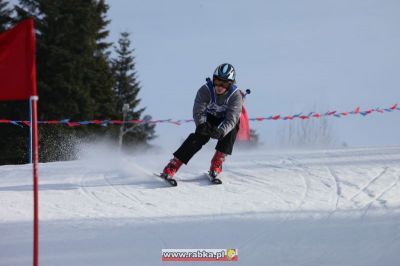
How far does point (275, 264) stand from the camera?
4715 millimetres

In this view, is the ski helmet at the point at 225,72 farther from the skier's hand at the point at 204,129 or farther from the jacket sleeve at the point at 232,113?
the skier's hand at the point at 204,129

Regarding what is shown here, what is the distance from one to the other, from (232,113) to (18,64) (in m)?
3.87

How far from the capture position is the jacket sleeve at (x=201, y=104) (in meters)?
7.87

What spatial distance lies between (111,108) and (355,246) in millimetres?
31424

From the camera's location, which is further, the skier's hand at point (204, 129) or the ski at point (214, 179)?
the ski at point (214, 179)

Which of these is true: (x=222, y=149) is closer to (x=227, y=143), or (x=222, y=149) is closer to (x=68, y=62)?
A: (x=227, y=143)

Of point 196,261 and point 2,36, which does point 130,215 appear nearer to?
point 196,261

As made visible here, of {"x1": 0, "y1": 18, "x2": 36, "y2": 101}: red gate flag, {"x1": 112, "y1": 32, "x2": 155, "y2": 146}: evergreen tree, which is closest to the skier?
{"x1": 0, "y1": 18, "x2": 36, "y2": 101}: red gate flag

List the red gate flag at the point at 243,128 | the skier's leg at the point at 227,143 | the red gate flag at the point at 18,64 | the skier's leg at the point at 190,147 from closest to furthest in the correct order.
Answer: the red gate flag at the point at 18,64 → the skier's leg at the point at 190,147 → the skier's leg at the point at 227,143 → the red gate flag at the point at 243,128

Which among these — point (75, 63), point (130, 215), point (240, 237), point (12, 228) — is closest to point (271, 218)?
point (240, 237)

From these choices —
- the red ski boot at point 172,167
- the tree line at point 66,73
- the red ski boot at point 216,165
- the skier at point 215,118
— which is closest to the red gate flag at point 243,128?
the skier at point 215,118

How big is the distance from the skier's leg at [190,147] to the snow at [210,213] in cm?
44

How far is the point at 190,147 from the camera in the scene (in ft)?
25.5

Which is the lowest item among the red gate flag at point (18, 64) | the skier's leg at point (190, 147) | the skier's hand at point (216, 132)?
the skier's leg at point (190, 147)
